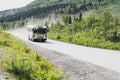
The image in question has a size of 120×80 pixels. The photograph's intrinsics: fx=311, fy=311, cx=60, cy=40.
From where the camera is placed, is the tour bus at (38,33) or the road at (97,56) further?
the tour bus at (38,33)

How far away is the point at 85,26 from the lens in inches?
3295

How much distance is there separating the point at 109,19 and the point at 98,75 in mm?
54196

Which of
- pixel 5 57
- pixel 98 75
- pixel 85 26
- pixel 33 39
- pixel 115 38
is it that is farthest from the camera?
pixel 85 26

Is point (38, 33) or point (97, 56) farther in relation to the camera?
point (38, 33)

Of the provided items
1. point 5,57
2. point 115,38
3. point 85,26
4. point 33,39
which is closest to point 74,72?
point 5,57

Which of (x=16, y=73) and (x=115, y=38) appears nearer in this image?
(x=16, y=73)

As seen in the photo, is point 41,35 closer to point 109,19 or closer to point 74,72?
point 109,19

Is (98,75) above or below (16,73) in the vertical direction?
below

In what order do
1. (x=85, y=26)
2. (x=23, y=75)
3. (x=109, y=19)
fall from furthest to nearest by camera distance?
(x=85, y=26), (x=109, y=19), (x=23, y=75)

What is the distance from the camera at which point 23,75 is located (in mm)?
11219

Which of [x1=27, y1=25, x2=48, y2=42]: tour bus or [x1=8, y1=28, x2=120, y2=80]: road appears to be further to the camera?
[x1=27, y1=25, x2=48, y2=42]: tour bus

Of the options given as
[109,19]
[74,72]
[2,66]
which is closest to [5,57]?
[2,66]

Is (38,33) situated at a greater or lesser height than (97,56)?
greater

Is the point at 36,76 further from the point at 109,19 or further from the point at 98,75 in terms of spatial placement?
the point at 109,19
